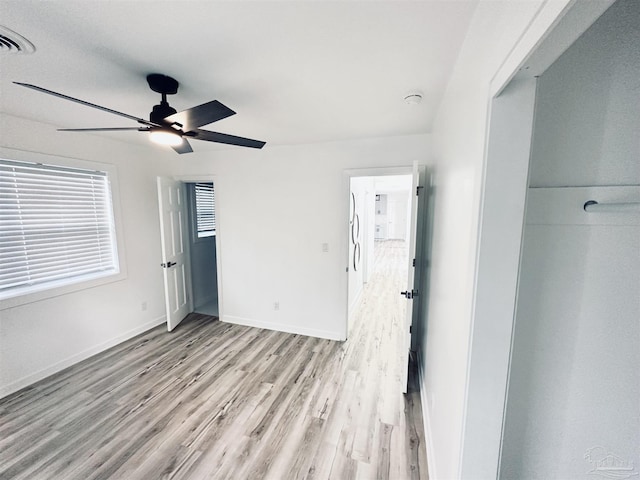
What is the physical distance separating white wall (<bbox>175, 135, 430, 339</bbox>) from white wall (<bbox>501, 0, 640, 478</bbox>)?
6.42 ft

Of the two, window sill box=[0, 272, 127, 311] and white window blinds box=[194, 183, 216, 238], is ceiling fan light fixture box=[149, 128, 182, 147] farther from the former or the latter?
white window blinds box=[194, 183, 216, 238]

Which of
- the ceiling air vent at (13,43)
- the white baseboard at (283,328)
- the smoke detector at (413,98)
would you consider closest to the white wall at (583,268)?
the smoke detector at (413,98)

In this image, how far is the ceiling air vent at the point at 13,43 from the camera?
1211 mm

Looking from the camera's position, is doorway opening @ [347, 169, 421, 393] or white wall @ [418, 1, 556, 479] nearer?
white wall @ [418, 1, 556, 479]

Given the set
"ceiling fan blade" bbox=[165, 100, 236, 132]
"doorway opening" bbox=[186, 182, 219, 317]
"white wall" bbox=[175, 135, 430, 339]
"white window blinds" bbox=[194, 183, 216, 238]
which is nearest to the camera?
"ceiling fan blade" bbox=[165, 100, 236, 132]

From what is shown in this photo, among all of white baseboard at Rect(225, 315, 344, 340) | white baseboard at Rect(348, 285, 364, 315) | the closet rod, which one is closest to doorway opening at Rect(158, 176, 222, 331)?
white baseboard at Rect(225, 315, 344, 340)

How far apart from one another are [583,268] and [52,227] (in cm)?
408

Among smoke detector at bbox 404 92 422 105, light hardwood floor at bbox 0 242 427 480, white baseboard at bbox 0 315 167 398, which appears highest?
smoke detector at bbox 404 92 422 105

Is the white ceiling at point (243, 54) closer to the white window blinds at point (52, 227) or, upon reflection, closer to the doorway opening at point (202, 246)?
the white window blinds at point (52, 227)

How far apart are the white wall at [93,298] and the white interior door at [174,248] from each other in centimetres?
28

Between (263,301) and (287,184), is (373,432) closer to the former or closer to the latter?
(263,301)

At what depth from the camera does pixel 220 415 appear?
2.10m

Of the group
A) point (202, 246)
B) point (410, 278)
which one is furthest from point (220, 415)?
point (202, 246)

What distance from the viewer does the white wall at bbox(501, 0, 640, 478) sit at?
912mm
